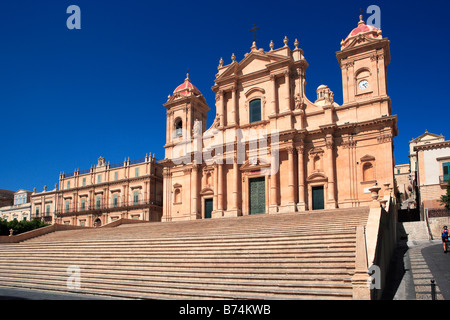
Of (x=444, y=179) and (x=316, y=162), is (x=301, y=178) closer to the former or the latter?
(x=316, y=162)

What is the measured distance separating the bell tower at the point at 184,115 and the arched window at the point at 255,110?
5843 mm

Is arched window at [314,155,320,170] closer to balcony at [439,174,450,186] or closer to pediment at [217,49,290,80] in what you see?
pediment at [217,49,290,80]

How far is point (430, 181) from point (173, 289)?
3103cm

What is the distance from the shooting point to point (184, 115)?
119 feet

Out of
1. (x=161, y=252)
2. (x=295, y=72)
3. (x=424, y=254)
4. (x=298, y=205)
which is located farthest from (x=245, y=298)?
(x=295, y=72)

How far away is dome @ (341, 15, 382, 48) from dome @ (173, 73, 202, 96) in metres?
14.6

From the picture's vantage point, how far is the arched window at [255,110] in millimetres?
31625

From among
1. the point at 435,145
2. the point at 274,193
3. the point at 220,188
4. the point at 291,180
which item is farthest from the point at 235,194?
the point at 435,145

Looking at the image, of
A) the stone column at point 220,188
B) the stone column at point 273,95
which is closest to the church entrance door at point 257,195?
the stone column at point 220,188

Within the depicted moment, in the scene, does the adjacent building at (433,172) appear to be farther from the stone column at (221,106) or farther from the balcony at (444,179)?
the stone column at (221,106)

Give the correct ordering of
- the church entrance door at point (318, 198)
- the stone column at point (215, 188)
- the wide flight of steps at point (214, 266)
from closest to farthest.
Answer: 1. the wide flight of steps at point (214, 266)
2. the church entrance door at point (318, 198)
3. the stone column at point (215, 188)

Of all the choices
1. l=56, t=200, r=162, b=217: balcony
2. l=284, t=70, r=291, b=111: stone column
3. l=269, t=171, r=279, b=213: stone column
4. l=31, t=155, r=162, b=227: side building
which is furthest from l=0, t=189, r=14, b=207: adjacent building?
l=284, t=70, r=291, b=111: stone column

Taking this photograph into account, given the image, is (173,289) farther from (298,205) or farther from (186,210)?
(186,210)

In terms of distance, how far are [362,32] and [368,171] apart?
10.3m
